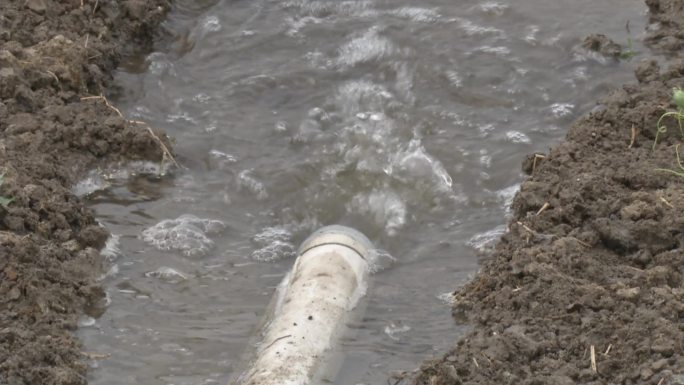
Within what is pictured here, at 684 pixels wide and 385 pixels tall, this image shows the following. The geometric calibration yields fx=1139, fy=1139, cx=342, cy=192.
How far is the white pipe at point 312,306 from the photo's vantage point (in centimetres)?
531

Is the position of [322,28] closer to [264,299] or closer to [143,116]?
[143,116]

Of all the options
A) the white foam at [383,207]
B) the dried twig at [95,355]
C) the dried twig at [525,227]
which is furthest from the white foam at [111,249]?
the dried twig at [525,227]

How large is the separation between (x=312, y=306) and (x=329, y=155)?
76.3 inches

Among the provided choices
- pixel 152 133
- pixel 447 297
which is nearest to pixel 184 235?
pixel 152 133

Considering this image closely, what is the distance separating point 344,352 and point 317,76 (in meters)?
3.09

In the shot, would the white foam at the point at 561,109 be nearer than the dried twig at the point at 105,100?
No

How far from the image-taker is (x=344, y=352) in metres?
5.66

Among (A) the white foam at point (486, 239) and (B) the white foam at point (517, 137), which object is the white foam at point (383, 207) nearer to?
(A) the white foam at point (486, 239)

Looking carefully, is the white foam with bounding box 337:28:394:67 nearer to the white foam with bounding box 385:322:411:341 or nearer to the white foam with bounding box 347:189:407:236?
the white foam with bounding box 347:189:407:236

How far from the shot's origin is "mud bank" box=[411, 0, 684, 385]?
4.96 meters

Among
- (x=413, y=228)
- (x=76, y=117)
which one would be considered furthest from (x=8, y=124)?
(x=413, y=228)

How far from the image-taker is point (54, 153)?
6.86 metres

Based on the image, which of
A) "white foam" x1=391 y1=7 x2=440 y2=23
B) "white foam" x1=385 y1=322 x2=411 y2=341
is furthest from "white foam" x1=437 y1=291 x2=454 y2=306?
"white foam" x1=391 y1=7 x2=440 y2=23

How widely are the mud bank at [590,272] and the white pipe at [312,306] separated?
1.74 ft
